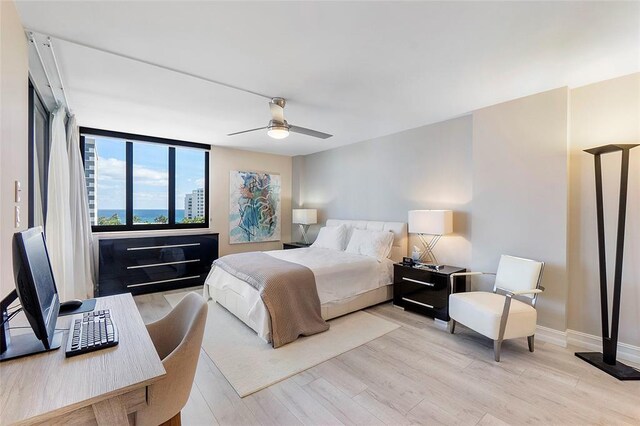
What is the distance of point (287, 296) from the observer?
2939 millimetres

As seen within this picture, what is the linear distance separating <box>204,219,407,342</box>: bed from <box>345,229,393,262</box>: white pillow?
0.47 feet

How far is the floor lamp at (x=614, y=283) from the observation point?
7.65 ft

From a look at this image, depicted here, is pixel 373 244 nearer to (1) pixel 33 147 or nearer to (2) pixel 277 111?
(2) pixel 277 111

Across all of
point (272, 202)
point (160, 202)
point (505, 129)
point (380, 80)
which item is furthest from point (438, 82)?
point (160, 202)

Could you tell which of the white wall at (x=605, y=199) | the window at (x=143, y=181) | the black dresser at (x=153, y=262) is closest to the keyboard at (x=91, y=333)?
the black dresser at (x=153, y=262)

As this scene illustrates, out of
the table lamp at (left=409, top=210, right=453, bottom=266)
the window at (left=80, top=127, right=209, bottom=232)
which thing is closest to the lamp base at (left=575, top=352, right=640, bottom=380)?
the table lamp at (left=409, top=210, right=453, bottom=266)

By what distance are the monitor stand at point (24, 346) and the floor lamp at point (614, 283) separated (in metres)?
3.82

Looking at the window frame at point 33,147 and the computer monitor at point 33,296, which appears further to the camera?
the window frame at point 33,147

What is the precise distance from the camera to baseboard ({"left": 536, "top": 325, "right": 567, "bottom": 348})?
280cm

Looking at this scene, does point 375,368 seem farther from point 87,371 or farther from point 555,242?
point 555,242

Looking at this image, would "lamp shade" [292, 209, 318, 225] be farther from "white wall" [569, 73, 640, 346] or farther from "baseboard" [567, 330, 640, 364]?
"baseboard" [567, 330, 640, 364]

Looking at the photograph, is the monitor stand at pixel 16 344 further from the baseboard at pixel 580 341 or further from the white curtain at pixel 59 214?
the baseboard at pixel 580 341

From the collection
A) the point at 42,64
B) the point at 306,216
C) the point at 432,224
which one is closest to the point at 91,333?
the point at 42,64

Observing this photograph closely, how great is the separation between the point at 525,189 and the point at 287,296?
2854mm
